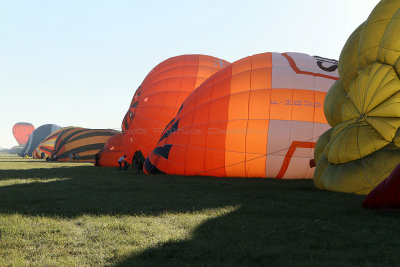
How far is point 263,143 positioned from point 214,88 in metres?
2.55

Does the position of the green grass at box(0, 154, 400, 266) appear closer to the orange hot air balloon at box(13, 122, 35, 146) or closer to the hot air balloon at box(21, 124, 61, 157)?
the hot air balloon at box(21, 124, 61, 157)

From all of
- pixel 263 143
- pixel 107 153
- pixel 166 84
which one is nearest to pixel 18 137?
pixel 107 153

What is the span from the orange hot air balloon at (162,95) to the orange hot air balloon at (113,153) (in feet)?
9.95

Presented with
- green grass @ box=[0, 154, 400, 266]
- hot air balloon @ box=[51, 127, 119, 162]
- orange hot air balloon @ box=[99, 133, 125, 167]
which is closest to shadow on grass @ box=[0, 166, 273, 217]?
green grass @ box=[0, 154, 400, 266]

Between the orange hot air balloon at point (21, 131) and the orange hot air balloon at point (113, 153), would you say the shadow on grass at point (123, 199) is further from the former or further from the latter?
the orange hot air balloon at point (21, 131)

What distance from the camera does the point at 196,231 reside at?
157 inches

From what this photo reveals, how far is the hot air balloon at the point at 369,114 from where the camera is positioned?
6.62 m

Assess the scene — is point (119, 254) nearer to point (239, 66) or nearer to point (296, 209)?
point (296, 209)

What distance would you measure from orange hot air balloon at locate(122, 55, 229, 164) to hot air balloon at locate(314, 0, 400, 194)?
28.7 feet

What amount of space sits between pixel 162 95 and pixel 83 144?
19.1 m

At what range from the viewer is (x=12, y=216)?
15.2ft

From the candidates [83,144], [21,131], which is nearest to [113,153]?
[83,144]

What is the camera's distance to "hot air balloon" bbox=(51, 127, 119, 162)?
1261 inches

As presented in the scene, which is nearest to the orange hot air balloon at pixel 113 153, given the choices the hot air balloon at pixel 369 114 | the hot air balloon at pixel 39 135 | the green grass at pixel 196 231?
the green grass at pixel 196 231
